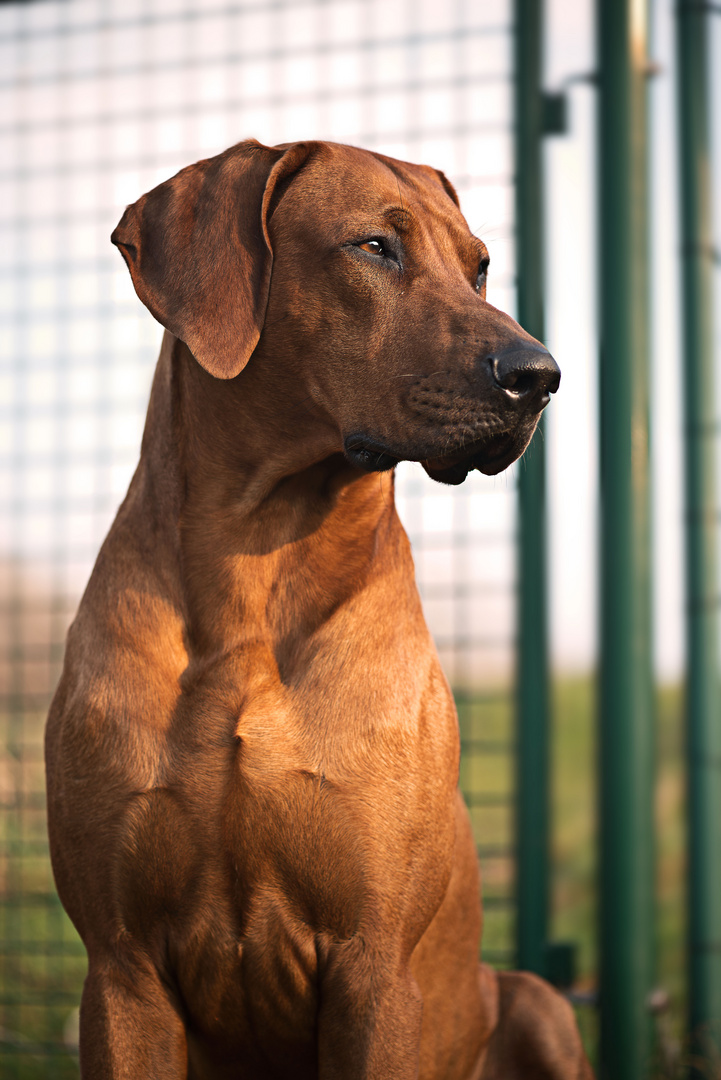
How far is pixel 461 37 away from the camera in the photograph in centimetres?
345

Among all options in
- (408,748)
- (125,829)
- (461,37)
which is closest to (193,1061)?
(125,829)

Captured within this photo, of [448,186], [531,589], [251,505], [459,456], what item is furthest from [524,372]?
[531,589]

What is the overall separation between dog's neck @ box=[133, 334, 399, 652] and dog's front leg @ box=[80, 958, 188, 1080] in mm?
618

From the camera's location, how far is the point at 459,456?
1.91 m

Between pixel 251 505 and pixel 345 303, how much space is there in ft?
1.40

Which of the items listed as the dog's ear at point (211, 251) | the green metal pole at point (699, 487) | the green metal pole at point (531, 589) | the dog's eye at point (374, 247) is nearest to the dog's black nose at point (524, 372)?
the dog's eye at point (374, 247)

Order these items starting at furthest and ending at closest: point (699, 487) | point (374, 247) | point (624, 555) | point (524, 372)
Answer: point (699, 487) → point (624, 555) → point (374, 247) → point (524, 372)

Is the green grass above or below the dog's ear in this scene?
below

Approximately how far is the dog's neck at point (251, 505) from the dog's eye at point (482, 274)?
0.53 m

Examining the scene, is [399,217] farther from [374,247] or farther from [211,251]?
[211,251]

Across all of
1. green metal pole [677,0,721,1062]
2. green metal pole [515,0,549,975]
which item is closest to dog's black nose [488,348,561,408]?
green metal pole [515,0,549,975]

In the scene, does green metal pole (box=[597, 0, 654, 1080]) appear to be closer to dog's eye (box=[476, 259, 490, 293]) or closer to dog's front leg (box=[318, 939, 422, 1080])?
dog's eye (box=[476, 259, 490, 293])

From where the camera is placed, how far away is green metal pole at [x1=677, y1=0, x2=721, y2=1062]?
343cm

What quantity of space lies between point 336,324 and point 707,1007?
8.52 ft
